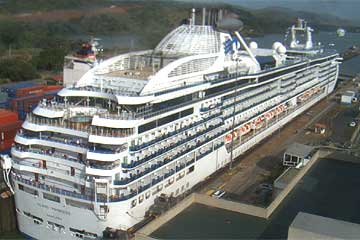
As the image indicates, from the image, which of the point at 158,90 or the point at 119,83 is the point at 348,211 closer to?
the point at 158,90

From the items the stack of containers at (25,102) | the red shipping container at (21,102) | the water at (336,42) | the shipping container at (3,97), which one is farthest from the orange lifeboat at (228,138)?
the water at (336,42)

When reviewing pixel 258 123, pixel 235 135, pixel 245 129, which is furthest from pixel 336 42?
pixel 235 135

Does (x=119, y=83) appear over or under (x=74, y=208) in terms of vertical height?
over

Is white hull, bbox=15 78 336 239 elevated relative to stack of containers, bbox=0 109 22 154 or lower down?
lower down

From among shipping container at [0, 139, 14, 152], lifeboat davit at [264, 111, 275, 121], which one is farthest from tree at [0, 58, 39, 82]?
lifeboat davit at [264, 111, 275, 121]

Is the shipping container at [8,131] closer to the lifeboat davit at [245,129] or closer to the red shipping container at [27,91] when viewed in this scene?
the red shipping container at [27,91]

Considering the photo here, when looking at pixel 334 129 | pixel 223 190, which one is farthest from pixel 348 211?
pixel 334 129

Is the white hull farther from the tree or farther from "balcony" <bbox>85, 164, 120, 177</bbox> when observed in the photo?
the tree
